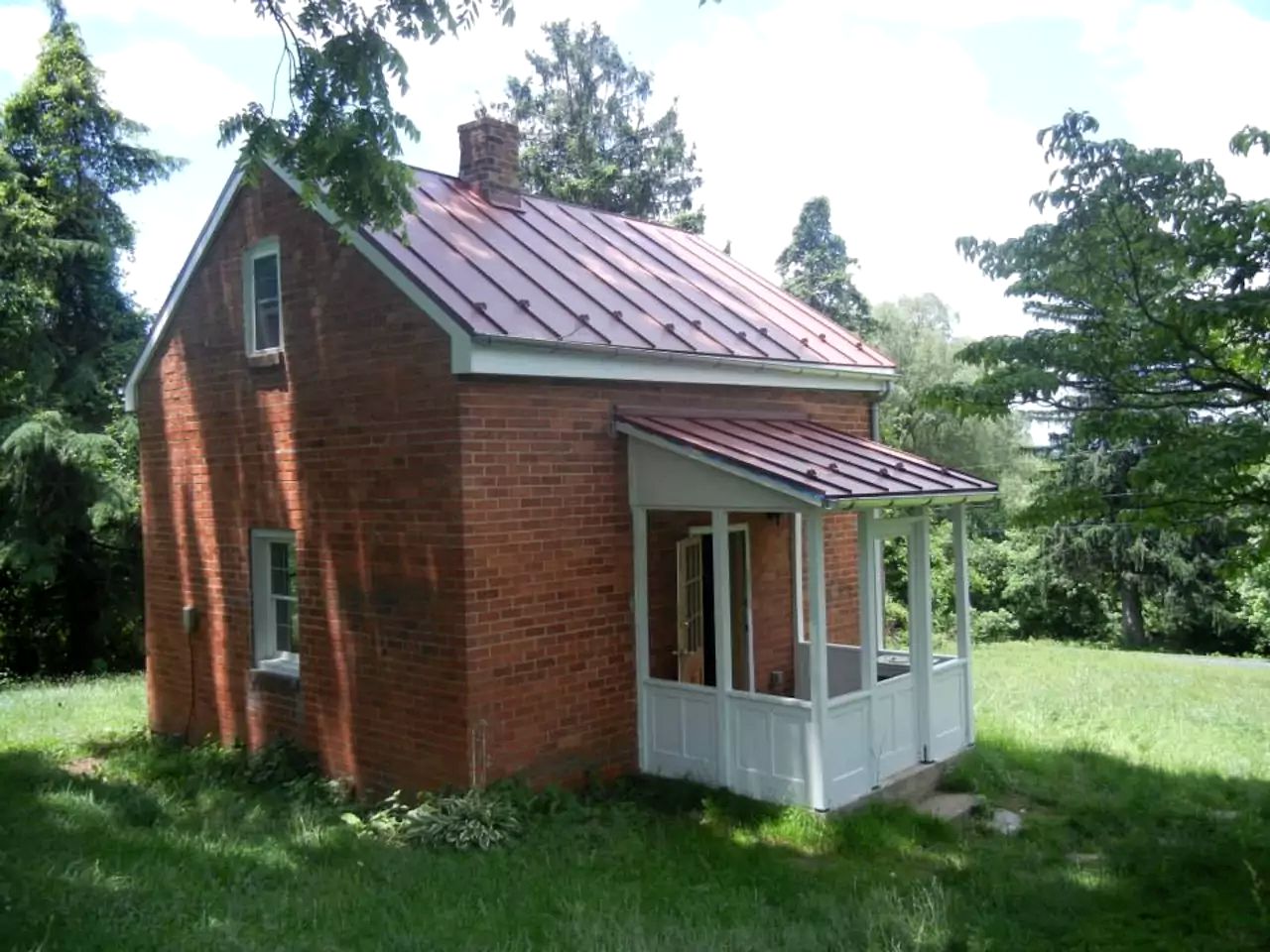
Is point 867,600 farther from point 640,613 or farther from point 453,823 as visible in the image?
point 453,823

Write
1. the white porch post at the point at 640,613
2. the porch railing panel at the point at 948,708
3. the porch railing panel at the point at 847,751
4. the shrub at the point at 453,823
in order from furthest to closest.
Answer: the porch railing panel at the point at 948,708 < the white porch post at the point at 640,613 < the porch railing panel at the point at 847,751 < the shrub at the point at 453,823

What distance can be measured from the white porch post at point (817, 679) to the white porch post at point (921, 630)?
1675 millimetres

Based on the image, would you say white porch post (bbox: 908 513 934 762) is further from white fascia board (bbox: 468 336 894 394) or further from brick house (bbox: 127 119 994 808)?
white fascia board (bbox: 468 336 894 394)

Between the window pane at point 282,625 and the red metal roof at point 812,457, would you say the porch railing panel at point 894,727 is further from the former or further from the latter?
the window pane at point 282,625

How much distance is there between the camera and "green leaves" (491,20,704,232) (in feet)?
117

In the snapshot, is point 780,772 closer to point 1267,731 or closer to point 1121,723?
point 1121,723

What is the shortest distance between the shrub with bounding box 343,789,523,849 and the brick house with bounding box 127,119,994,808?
1.50 ft

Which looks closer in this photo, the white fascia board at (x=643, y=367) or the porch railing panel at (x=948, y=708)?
the white fascia board at (x=643, y=367)

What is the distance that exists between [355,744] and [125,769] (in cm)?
286

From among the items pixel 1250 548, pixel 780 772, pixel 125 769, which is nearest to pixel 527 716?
pixel 780 772

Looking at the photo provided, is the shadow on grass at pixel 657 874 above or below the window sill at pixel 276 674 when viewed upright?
below

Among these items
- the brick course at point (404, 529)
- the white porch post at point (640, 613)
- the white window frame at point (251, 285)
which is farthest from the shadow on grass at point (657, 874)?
the white window frame at point (251, 285)

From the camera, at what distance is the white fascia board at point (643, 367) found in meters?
8.26

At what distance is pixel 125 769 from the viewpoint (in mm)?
10352
